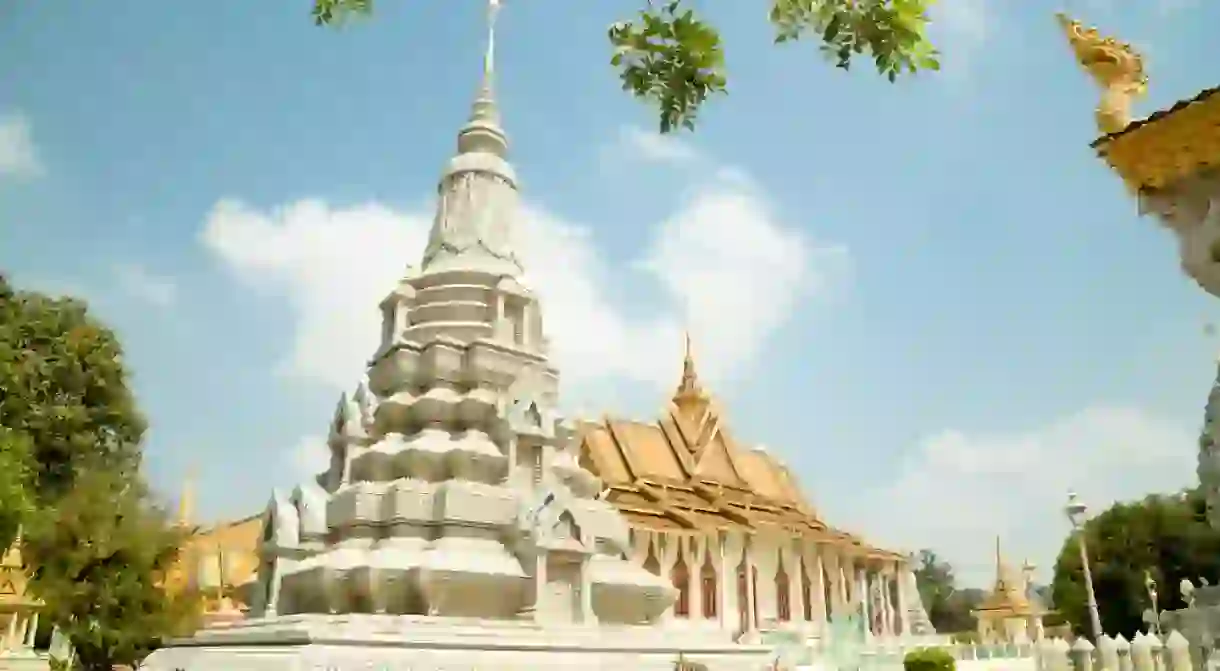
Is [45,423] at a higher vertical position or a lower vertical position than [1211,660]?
higher

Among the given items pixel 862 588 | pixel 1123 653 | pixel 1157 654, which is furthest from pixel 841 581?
pixel 1157 654

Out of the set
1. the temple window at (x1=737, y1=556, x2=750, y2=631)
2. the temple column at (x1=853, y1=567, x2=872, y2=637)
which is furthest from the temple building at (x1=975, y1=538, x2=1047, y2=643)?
the temple window at (x1=737, y1=556, x2=750, y2=631)

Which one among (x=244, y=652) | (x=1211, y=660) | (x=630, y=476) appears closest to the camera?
(x=1211, y=660)

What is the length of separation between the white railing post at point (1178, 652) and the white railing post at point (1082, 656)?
3.93 feet

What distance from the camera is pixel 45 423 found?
91.7 ft

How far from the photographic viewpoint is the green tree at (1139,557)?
3516 centimetres

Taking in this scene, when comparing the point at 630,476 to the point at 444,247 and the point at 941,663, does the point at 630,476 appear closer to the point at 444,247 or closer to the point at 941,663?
the point at 444,247

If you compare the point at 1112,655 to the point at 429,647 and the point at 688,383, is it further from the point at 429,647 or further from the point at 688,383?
the point at 688,383

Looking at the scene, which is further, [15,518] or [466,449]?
[466,449]

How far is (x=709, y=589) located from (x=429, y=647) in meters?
19.2

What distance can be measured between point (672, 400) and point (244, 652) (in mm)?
27637

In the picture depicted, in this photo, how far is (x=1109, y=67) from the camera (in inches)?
283

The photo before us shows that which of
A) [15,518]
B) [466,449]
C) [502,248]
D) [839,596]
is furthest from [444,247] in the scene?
[839,596]

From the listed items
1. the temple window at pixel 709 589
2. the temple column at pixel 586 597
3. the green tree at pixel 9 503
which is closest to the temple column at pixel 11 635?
the green tree at pixel 9 503
